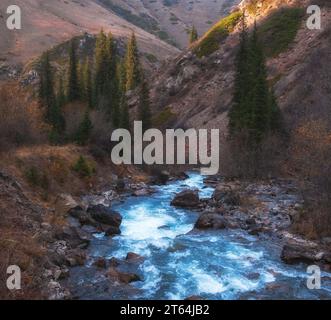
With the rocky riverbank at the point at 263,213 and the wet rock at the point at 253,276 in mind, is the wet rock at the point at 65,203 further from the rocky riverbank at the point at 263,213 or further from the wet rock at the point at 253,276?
the wet rock at the point at 253,276

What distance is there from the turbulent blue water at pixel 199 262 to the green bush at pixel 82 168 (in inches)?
360

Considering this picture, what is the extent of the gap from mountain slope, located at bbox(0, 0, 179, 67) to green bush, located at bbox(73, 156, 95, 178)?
92480 mm

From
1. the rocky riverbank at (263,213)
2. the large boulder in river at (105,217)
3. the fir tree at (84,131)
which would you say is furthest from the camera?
the fir tree at (84,131)

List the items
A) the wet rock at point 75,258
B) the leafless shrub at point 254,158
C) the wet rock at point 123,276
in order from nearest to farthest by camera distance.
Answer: the wet rock at point 123,276
the wet rock at point 75,258
the leafless shrub at point 254,158

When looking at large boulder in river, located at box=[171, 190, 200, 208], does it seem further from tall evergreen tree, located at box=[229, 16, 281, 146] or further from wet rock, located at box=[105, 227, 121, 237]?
tall evergreen tree, located at box=[229, 16, 281, 146]

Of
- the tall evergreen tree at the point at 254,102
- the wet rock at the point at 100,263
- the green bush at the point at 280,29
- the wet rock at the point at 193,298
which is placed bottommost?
the wet rock at the point at 193,298

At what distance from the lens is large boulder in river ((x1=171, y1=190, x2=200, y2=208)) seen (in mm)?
33438

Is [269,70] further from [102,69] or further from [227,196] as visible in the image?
[227,196]

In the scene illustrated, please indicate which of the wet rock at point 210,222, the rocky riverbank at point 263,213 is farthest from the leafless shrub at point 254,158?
the wet rock at point 210,222

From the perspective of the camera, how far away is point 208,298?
1773 cm

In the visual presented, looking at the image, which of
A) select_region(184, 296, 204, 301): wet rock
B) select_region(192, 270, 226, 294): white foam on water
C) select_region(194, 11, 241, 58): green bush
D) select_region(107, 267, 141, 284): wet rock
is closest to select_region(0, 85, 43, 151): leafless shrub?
select_region(107, 267, 141, 284): wet rock

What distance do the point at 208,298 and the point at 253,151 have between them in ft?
86.6

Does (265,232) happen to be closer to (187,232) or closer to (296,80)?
(187,232)

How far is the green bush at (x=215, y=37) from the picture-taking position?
80744 millimetres
